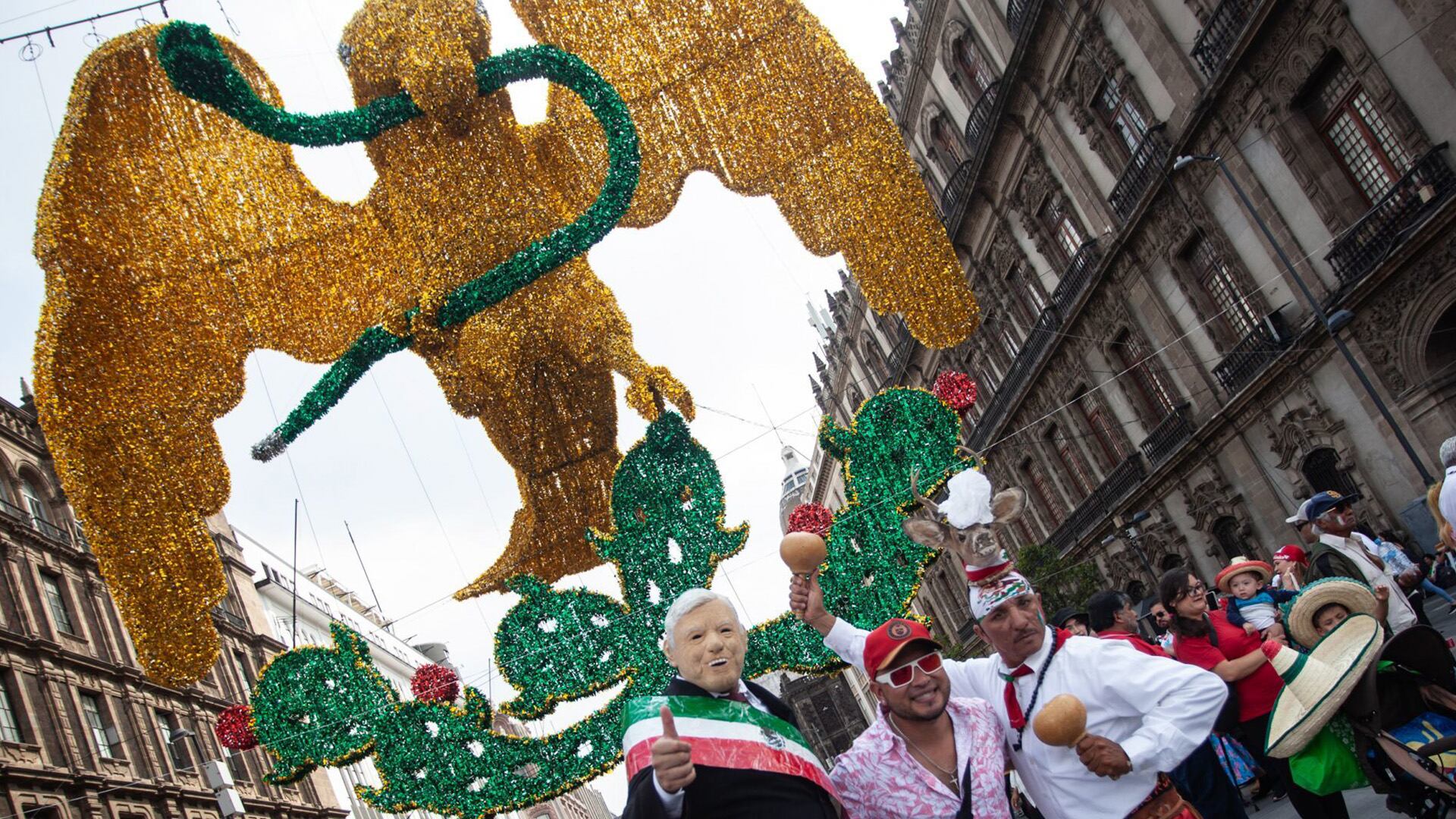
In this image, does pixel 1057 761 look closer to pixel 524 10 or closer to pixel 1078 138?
pixel 524 10

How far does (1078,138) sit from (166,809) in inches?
939

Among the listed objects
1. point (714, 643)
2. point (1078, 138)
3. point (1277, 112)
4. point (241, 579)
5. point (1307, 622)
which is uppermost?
point (241, 579)

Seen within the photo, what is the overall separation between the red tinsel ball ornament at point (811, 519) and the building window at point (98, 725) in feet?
67.9

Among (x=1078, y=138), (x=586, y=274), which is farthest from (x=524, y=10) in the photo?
(x=1078, y=138)

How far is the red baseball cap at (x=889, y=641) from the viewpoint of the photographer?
393 cm

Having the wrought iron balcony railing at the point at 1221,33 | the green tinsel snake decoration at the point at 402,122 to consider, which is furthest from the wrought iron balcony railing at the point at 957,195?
the green tinsel snake decoration at the point at 402,122

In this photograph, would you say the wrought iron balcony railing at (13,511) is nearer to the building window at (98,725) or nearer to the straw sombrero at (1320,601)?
the building window at (98,725)

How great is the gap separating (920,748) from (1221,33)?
17087 mm

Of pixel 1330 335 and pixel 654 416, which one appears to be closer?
pixel 654 416

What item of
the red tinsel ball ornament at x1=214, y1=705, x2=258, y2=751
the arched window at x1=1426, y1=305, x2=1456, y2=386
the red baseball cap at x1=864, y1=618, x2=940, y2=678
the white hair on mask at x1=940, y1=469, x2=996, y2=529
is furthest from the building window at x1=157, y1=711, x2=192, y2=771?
the red baseball cap at x1=864, y1=618, x2=940, y2=678

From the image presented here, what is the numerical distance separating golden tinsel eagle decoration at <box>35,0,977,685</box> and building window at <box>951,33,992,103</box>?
2024 cm

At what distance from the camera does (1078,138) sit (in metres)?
24.0

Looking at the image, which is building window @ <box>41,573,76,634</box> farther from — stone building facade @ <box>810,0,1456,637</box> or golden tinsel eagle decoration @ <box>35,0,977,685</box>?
stone building facade @ <box>810,0,1456,637</box>

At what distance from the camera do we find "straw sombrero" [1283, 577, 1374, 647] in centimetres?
522
